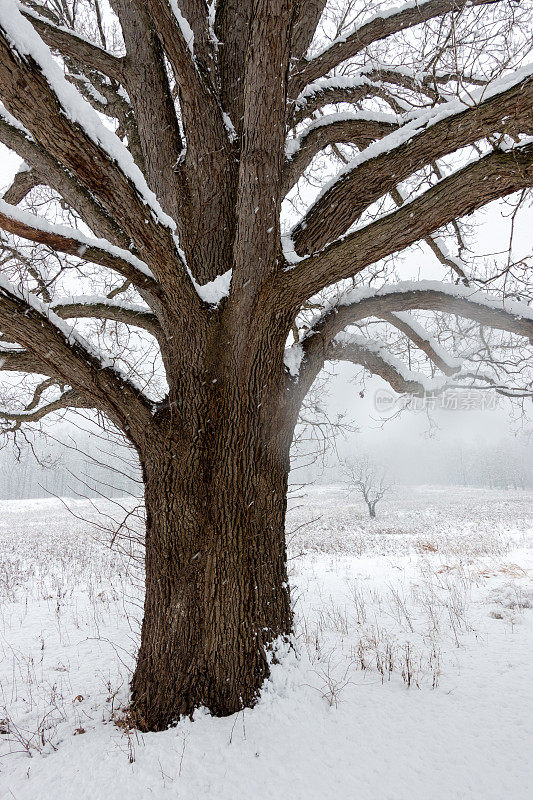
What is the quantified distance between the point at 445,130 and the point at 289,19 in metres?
0.96

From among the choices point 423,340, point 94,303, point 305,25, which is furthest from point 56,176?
point 423,340

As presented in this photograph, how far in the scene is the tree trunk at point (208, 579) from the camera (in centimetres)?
242

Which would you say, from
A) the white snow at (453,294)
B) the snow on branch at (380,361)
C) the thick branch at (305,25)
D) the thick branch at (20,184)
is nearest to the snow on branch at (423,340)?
the snow on branch at (380,361)

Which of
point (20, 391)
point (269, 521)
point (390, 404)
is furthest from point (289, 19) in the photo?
point (20, 391)

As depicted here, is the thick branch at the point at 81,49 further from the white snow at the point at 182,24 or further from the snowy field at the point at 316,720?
the snowy field at the point at 316,720

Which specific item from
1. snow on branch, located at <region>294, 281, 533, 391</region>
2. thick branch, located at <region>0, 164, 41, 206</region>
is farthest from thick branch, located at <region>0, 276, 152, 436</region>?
thick branch, located at <region>0, 164, 41, 206</region>

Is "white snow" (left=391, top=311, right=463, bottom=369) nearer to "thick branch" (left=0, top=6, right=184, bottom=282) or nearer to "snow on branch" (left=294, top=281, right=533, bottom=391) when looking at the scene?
"snow on branch" (left=294, top=281, right=533, bottom=391)

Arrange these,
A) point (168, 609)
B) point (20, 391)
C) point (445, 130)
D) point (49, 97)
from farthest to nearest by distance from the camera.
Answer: point (20, 391)
point (168, 609)
point (445, 130)
point (49, 97)

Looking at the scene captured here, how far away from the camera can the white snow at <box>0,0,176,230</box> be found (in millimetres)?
1456

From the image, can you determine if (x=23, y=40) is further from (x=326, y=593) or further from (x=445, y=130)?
(x=326, y=593)

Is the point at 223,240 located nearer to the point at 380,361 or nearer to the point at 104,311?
the point at 104,311

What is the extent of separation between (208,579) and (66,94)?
258 cm

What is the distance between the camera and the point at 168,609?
249 centimetres

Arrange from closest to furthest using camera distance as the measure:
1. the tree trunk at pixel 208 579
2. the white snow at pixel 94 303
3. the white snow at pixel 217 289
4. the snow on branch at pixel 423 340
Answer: the tree trunk at pixel 208 579 → the white snow at pixel 217 289 → the white snow at pixel 94 303 → the snow on branch at pixel 423 340
